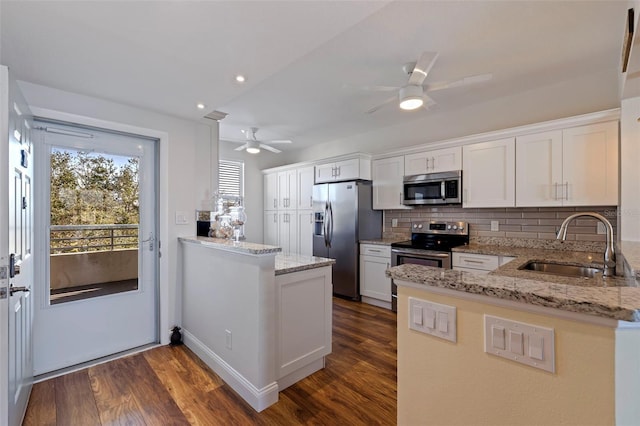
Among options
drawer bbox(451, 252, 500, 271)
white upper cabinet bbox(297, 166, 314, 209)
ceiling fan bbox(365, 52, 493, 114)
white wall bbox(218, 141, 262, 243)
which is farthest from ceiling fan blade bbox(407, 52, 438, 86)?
white wall bbox(218, 141, 262, 243)

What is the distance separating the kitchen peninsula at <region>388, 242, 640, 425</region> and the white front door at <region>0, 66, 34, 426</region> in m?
1.80

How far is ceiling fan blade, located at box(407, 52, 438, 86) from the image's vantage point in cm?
202

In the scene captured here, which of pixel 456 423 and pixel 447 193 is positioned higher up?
pixel 447 193

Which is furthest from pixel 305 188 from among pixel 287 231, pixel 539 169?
pixel 539 169

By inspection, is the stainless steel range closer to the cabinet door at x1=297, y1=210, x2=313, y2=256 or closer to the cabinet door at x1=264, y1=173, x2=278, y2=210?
the cabinet door at x1=297, y1=210, x2=313, y2=256

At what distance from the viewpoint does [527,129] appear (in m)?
3.01

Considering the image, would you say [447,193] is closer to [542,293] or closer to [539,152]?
[539,152]

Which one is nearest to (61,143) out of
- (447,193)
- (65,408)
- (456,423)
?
(65,408)

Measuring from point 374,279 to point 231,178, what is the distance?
128 inches

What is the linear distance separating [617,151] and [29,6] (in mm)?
4224

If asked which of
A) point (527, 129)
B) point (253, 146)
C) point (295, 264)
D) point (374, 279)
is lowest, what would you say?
point (374, 279)

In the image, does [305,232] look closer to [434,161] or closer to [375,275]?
[375,275]

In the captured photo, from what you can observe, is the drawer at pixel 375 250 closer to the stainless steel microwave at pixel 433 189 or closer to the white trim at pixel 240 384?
the stainless steel microwave at pixel 433 189

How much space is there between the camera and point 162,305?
2.83m
